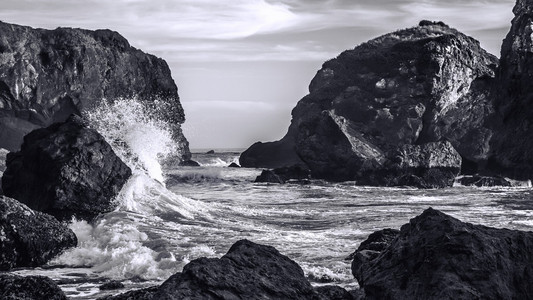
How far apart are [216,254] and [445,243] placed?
9.57 m

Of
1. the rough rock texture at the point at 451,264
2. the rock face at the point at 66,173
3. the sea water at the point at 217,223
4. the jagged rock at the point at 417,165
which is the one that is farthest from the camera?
the jagged rock at the point at 417,165

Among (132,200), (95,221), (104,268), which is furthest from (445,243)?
(132,200)

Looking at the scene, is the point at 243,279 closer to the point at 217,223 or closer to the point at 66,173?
the point at 66,173

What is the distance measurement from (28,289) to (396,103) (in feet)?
238

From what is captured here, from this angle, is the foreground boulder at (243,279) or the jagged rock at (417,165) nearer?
the foreground boulder at (243,279)

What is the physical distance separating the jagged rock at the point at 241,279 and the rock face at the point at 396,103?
2016 inches

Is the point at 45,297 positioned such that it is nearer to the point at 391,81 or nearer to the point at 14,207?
the point at 14,207

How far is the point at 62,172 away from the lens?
20.5 metres

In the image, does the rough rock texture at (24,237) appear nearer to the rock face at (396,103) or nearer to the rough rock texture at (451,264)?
the rough rock texture at (451,264)

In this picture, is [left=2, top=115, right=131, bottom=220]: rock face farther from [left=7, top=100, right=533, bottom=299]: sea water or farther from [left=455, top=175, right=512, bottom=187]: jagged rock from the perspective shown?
[left=455, top=175, right=512, bottom=187]: jagged rock

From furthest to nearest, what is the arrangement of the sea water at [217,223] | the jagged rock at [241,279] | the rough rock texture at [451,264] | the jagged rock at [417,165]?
the jagged rock at [417,165]
the sea water at [217,223]
the rough rock texture at [451,264]
the jagged rock at [241,279]

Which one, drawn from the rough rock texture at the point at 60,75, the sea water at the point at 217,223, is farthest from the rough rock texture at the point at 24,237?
the rough rock texture at the point at 60,75

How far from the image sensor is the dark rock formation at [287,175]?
5418cm

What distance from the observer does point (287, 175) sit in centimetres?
5800
